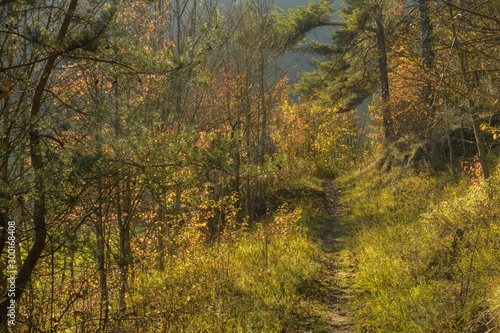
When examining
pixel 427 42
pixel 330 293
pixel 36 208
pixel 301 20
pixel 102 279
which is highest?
Answer: pixel 301 20

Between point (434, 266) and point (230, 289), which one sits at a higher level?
point (434, 266)

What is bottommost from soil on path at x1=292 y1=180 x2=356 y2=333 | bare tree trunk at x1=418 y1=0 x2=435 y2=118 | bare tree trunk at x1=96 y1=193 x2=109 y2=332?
soil on path at x1=292 y1=180 x2=356 y2=333

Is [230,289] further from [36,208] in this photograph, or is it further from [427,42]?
[427,42]

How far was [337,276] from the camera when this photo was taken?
6.20 meters

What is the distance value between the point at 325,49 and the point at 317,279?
14134mm

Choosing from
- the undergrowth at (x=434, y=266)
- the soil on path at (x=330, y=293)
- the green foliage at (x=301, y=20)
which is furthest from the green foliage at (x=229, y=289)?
the green foliage at (x=301, y=20)

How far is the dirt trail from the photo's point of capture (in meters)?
4.51

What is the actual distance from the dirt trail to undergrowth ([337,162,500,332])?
0.73ft

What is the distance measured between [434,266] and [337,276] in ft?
6.13

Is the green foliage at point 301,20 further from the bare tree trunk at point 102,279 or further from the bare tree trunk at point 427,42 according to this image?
the bare tree trunk at point 102,279

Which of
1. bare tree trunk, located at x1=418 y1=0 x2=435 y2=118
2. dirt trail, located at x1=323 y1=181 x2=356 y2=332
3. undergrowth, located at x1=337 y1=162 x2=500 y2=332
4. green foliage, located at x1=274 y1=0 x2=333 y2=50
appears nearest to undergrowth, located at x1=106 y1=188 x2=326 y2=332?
dirt trail, located at x1=323 y1=181 x2=356 y2=332

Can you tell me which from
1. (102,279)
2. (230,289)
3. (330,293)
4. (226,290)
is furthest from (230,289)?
(102,279)

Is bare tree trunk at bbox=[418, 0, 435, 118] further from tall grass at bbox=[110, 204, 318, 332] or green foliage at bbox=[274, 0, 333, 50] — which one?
green foliage at bbox=[274, 0, 333, 50]

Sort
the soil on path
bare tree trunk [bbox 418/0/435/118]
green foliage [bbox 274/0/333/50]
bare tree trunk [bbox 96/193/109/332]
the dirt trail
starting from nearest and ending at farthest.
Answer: bare tree trunk [bbox 96/193/109/332] → bare tree trunk [bbox 418/0/435/118] → the soil on path → the dirt trail → green foliage [bbox 274/0/333/50]
